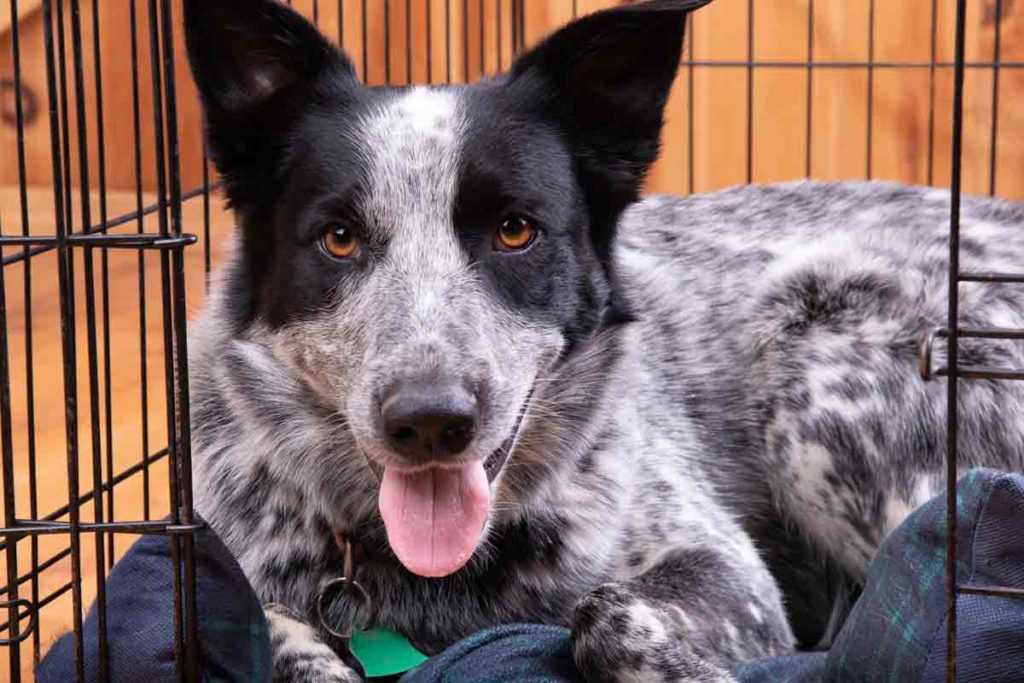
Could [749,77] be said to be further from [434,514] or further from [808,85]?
[434,514]

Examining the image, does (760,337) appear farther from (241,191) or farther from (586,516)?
(241,191)

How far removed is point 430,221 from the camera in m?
1.91

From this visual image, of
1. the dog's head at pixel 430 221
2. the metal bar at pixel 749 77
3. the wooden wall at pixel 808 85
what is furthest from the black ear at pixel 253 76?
the wooden wall at pixel 808 85

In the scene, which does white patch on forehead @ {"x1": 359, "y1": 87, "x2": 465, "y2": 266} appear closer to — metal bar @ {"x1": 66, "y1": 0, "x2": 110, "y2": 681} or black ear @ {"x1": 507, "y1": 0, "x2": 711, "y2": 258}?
black ear @ {"x1": 507, "y1": 0, "x2": 711, "y2": 258}

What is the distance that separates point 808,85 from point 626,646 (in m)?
2.77

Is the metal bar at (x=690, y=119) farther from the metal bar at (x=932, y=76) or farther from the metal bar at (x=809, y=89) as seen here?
the metal bar at (x=932, y=76)

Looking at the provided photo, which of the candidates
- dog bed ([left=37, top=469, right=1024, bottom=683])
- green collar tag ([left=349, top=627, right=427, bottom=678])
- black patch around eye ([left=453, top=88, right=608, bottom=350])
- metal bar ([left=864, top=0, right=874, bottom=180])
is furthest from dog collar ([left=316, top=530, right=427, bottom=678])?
metal bar ([left=864, top=0, right=874, bottom=180])

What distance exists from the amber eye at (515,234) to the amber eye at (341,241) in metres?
0.19

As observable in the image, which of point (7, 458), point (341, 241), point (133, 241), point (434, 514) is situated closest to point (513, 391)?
point (434, 514)

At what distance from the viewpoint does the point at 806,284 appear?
2.62m

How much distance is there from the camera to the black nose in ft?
5.60

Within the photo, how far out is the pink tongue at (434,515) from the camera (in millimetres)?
1832

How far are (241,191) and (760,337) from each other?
102cm

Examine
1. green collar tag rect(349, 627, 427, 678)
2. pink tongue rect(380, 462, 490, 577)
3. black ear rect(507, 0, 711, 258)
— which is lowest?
green collar tag rect(349, 627, 427, 678)
